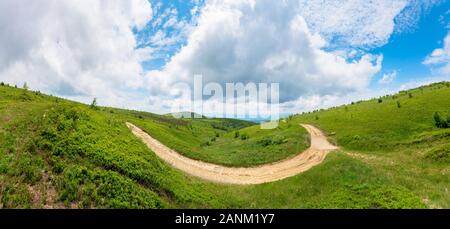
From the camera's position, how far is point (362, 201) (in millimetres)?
18750

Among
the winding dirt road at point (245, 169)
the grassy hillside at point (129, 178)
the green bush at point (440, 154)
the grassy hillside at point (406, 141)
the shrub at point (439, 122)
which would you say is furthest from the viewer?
the shrub at point (439, 122)

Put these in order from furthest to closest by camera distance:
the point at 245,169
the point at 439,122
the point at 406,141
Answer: the point at 439,122, the point at 406,141, the point at 245,169

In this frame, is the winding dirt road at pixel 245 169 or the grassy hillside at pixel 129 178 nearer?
the grassy hillside at pixel 129 178

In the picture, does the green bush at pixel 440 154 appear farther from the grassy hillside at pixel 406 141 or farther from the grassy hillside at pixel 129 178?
the grassy hillside at pixel 129 178

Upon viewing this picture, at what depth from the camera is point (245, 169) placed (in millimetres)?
32875

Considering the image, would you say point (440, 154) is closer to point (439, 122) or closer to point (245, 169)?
point (439, 122)

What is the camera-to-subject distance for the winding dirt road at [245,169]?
29484 mm

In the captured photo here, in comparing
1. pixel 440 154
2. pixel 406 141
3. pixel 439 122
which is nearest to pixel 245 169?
pixel 440 154

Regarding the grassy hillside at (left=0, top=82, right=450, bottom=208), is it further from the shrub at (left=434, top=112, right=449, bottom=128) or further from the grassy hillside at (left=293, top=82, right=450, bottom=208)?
the shrub at (left=434, top=112, right=449, bottom=128)

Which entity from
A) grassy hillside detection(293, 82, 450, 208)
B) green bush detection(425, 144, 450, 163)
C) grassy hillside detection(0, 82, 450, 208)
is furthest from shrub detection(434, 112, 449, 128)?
green bush detection(425, 144, 450, 163)

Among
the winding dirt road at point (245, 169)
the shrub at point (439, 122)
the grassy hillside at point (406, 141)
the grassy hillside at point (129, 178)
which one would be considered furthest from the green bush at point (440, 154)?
the shrub at point (439, 122)
